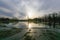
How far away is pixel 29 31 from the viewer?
4777 mm

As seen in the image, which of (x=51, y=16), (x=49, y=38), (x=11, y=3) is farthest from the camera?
(x=51, y=16)

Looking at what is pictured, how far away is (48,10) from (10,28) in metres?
2.13

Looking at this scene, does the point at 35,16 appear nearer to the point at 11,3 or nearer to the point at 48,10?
the point at 48,10

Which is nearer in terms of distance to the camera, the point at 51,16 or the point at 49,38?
the point at 49,38

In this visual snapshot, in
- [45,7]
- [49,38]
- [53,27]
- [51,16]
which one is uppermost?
[45,7]

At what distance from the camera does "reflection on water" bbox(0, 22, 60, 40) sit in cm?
462

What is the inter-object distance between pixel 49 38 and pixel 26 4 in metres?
1.99

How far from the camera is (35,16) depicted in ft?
16.2

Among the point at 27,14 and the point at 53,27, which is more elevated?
the point at 27,14

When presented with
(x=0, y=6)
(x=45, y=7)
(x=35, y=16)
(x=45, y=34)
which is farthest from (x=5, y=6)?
(x=45, y=34)

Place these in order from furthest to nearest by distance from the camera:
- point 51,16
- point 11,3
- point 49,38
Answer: point 51,16, point 11,3, point 49,38

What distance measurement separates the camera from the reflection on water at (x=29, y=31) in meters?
4.62

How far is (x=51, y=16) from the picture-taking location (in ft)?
17.2

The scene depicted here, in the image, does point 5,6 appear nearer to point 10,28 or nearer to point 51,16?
point 10,28
